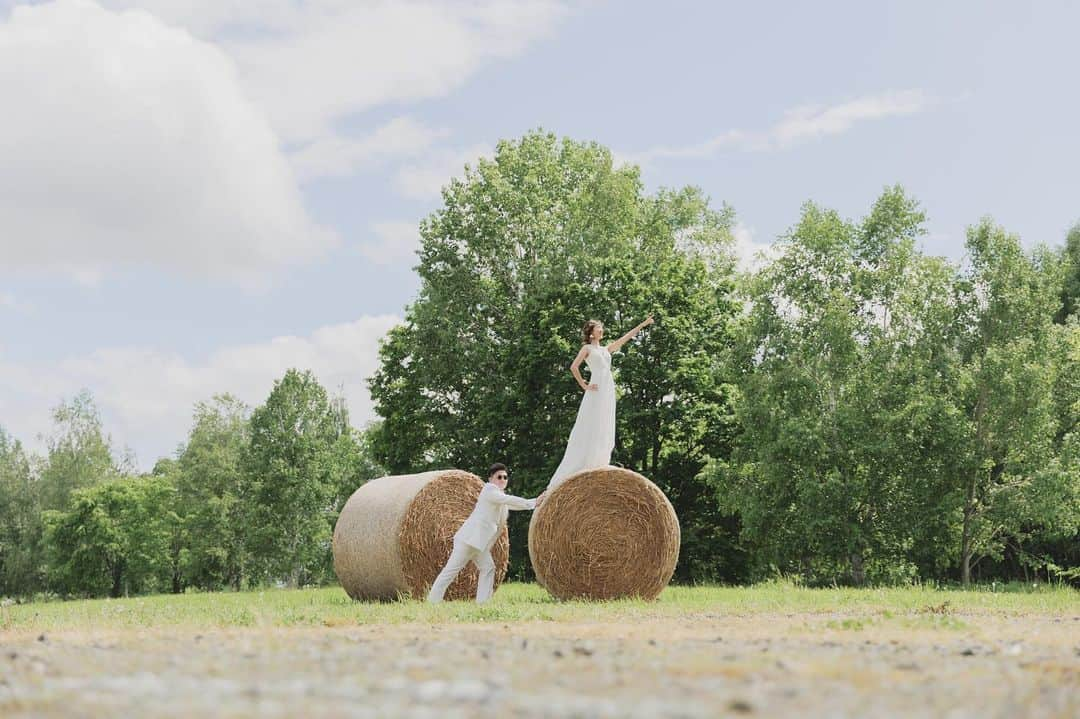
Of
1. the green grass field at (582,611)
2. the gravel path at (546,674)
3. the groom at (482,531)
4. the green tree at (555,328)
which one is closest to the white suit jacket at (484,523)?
the groom at (482,531)

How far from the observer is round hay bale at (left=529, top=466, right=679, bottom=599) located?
574 inches

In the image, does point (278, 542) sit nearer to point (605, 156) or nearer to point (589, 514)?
point (605, 156)

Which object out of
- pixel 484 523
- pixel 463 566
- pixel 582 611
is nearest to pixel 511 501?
pixel 484 523

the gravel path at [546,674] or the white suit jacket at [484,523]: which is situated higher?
the white suit jacket at [484,523]

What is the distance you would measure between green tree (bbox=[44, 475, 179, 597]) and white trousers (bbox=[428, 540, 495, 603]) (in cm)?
4761

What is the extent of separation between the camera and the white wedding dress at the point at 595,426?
49.4ft

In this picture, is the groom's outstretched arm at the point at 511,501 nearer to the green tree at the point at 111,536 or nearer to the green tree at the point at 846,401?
the green tree at the point at 846,401

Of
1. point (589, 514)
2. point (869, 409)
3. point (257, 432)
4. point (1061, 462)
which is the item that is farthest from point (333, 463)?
point (589, 514)

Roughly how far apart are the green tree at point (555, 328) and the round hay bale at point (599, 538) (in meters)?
16.0

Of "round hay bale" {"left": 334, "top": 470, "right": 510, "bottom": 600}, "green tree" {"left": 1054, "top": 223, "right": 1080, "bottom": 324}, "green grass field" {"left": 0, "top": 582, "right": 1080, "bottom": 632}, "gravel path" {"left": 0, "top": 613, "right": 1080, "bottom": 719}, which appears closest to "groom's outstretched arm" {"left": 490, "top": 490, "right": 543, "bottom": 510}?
"green grass field" {"left": 0, "top": 582, "right": 1080, "bottom": 632}

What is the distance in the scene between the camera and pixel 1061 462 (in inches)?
1017

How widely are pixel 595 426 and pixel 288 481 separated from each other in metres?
36.5

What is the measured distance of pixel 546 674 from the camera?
560 cm

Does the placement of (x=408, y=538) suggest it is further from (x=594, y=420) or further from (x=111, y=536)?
(x=111, y=536)
